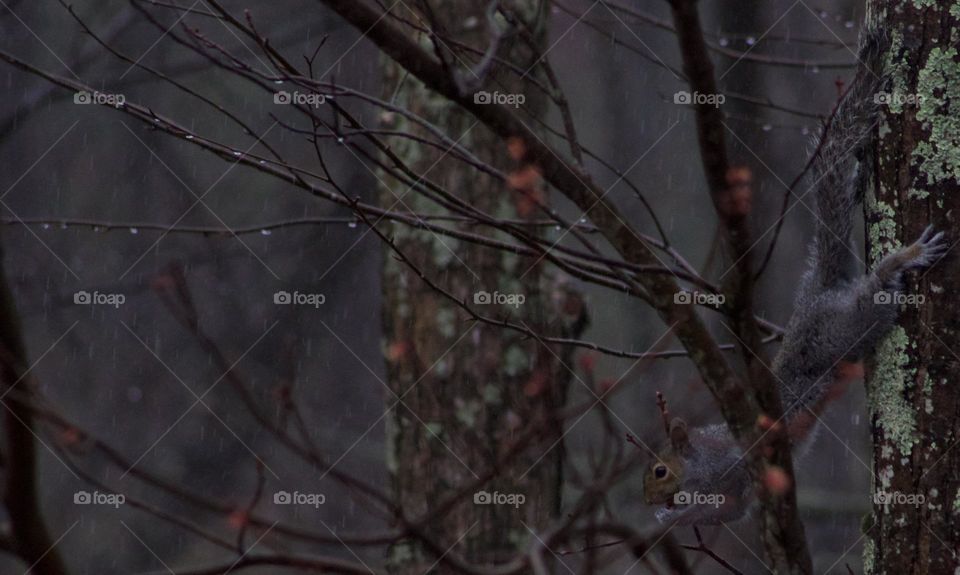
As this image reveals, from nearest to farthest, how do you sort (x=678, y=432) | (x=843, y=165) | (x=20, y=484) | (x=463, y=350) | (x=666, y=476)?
(x=20, y=484) < (x=678, y=432) < (x=843, y=165) < (x=666, y=476) < (x=463, y=350)

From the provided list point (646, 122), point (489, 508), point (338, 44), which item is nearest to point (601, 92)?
point (646, 122)

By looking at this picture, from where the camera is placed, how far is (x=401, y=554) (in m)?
4.26

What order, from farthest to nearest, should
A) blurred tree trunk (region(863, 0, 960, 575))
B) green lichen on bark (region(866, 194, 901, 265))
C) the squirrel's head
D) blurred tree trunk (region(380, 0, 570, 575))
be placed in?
1. blurred tree trunk (region(380, 0, 570, 575))
2. the squirrel's head
3. green lichen on bark (region(866, 194, 901, 265))
4. blurred tree trunk (region(863, 0, 960, 575))

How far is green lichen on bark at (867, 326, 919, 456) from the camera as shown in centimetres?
A: 237

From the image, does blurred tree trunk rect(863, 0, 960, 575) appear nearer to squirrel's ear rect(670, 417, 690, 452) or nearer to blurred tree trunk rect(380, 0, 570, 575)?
squirrel's ear rect(670, 417, 690, 452)

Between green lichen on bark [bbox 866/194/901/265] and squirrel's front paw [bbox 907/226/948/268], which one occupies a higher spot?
green lichen on bark [bbox 866/194/901/265]

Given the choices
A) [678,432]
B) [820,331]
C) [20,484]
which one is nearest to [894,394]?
[678,432]

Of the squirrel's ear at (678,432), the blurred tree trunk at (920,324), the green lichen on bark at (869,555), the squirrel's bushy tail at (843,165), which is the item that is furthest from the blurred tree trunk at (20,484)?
the green lichen on bark at (869,555)

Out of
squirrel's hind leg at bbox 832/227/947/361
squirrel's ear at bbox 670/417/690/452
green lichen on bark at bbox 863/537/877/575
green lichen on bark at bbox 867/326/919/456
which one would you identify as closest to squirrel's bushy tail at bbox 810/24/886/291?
squirrel's hind leg at bbox 832/227/947/361

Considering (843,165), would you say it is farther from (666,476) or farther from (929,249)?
(666,476)

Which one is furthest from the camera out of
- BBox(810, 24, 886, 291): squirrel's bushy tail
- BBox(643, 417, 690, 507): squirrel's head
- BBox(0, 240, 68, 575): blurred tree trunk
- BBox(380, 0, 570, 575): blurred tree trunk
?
BBox(380, 0, 570, 575): blurred tree trunk

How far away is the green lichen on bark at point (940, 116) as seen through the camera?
2.35m

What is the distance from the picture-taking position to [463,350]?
4.30 m

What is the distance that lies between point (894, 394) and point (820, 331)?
3.18ft
